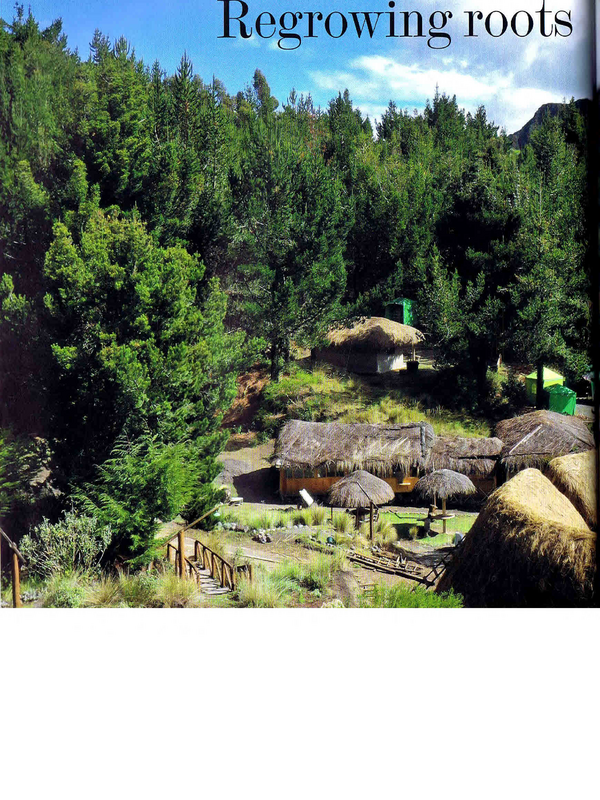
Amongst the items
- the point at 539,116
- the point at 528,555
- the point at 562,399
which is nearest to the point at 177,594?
the point at 528,555

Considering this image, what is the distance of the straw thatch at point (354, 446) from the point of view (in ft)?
16.0

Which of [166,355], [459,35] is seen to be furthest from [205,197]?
[459,35]

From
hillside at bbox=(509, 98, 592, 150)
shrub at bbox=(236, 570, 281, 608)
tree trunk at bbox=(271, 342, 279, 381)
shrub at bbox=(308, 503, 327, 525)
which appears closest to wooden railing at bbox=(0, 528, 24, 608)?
shrub at bbox=(236, 570, 281, 608)

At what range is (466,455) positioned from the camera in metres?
4.84

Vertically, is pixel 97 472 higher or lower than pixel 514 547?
higher

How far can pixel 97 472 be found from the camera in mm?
4871

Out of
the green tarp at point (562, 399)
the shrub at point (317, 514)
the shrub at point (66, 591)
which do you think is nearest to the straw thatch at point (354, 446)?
the shrub at point (317, 514)

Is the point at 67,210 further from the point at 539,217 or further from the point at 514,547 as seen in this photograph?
the point at 514,547

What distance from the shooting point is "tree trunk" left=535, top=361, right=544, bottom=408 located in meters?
4.74

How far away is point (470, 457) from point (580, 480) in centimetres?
71

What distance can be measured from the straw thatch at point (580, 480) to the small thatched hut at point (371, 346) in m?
1.26

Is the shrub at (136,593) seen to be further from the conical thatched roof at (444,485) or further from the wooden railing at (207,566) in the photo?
the conical thatched roof at (444,485)

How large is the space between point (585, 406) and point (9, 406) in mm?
3876

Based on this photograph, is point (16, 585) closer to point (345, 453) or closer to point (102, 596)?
point (102, 596)
